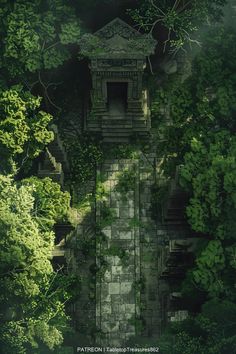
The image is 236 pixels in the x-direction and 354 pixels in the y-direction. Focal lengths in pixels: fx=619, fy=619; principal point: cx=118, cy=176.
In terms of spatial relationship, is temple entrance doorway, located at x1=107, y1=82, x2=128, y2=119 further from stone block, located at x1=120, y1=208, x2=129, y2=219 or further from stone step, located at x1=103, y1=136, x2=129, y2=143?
stone block, located at x1=120, y1=208, x2=129, y2=219

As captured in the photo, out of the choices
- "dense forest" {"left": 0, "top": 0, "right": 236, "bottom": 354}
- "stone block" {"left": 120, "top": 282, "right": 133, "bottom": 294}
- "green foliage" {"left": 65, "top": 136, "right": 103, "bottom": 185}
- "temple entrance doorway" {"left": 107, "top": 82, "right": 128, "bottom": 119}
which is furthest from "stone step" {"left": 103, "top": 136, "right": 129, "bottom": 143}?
"stone block" {"left": 120, "top": 282, "right": 133, "bottom": 294}

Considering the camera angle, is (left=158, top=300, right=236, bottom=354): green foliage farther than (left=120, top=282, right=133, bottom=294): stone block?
No

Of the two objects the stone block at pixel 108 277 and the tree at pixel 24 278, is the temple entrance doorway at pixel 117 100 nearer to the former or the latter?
the stone block at pixel 108 277

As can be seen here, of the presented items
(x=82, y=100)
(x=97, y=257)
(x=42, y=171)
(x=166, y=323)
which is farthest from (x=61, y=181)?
(x=166, y=323)

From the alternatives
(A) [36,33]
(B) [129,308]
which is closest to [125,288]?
(B) [129,308]

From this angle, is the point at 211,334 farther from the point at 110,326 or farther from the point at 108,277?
the point at 108,277

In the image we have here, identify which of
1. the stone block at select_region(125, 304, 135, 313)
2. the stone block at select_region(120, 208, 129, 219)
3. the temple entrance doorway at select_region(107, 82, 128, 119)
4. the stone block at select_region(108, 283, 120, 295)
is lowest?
the stone block at select_region(125, 304, 135, 313)

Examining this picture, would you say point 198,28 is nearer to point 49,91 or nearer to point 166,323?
point 49,91
